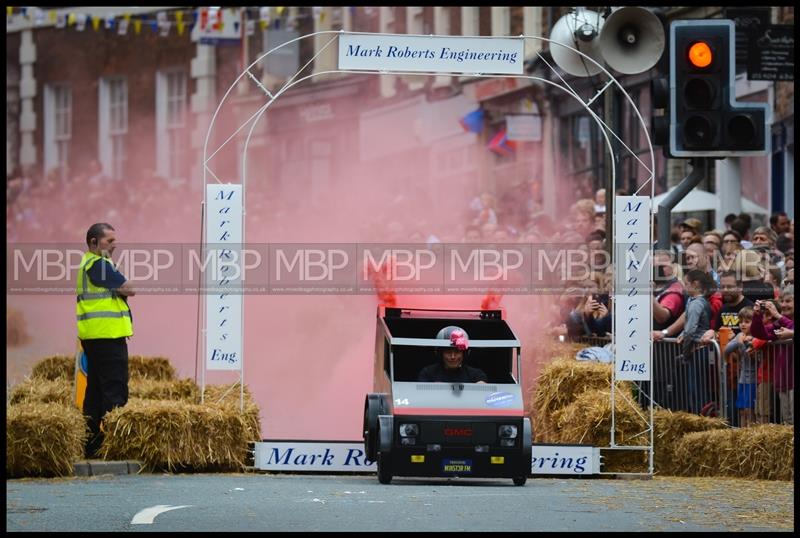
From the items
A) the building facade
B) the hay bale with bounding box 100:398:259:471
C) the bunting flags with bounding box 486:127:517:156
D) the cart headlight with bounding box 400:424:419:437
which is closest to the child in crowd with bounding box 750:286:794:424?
the cart headlight with bounding box 400:424:419:437

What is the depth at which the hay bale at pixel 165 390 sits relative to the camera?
17.3m

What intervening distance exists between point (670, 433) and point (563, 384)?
1228mm

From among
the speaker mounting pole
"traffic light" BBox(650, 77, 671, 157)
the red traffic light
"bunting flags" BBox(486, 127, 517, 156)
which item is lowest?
the speaker mounting pole

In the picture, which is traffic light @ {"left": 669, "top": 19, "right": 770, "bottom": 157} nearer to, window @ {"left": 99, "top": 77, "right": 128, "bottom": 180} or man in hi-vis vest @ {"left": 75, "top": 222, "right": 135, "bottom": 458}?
man in hi-vis vest @ {"left": 75, "top": 222, "right": 135, "bottom": 458}

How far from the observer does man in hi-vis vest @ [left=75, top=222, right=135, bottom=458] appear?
1586 centimetres

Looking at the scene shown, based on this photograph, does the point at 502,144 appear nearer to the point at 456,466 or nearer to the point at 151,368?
the point at 151,368

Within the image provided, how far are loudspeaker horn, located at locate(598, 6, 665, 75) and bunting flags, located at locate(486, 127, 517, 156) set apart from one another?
24572 mm

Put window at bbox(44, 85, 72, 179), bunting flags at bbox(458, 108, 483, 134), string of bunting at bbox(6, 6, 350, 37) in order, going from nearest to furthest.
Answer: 1. bunting flags at bbox(458, 108, 483, 134)
2. string of bunting at bbox(6, 6, 350, 37)
3. window at bbox(44, 85, 72, 179)

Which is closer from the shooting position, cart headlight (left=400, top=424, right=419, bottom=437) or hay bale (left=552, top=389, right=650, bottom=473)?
cart headlight (left=400, top=424, right=419, bottom=437)

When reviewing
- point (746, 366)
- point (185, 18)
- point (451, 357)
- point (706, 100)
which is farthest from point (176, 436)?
point (185, 18)

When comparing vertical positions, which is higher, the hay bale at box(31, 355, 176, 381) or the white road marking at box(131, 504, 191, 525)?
the hay bale at box(31, 355, 176, 381)

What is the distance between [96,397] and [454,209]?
25.7 metres

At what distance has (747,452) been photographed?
15.2 metres

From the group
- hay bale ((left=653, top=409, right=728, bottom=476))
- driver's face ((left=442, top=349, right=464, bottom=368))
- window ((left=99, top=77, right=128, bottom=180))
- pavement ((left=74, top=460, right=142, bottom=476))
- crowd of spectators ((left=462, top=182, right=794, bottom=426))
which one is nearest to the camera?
pavement ((left=74, top=460, right=142, bottom=476))
